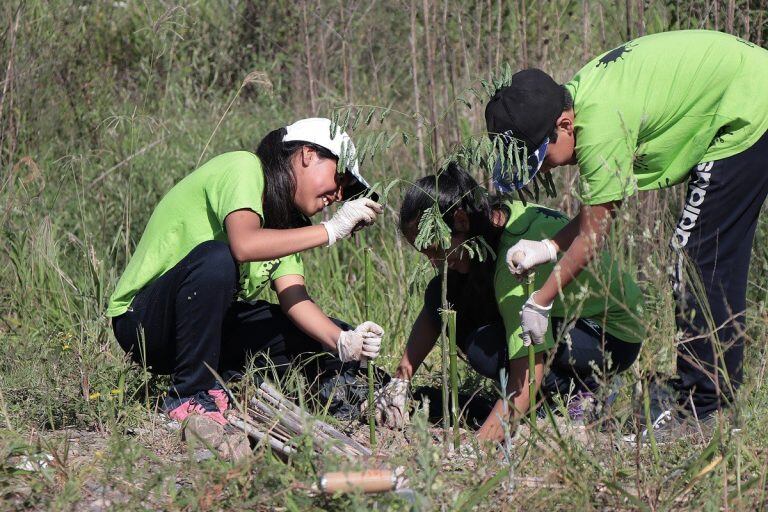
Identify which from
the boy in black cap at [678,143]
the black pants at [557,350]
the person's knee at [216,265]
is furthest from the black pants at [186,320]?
the boy in black cap at [678,143]

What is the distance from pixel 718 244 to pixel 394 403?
3.46 ft

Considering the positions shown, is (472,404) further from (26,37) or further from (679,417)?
(26,37)

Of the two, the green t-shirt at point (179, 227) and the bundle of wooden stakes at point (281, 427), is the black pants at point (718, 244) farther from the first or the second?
the green t-shirt at point (179, 227)

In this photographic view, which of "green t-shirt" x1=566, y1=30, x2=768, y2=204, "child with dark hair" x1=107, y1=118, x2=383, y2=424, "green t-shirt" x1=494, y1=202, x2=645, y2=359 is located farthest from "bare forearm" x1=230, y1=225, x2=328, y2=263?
"green t-shirt" x1=566, y1=30, x2=768, y2=204

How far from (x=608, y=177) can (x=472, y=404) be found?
1.09 metres

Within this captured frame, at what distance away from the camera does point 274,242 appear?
306cm

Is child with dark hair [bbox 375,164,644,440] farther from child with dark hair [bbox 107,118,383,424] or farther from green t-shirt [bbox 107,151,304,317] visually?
green t-shirt [bbox 107,151,304,317]

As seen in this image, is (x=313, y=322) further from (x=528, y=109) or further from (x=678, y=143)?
(x=678, y=143)

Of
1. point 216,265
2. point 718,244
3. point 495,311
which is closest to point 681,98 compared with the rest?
point 718,244

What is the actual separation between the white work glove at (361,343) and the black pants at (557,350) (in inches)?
10.8

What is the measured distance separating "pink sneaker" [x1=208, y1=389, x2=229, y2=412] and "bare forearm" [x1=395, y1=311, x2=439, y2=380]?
0.55 m

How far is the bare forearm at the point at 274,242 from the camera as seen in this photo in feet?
10.0

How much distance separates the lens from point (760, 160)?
2.83m

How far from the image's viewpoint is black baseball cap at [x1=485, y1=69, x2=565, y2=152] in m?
2.68
